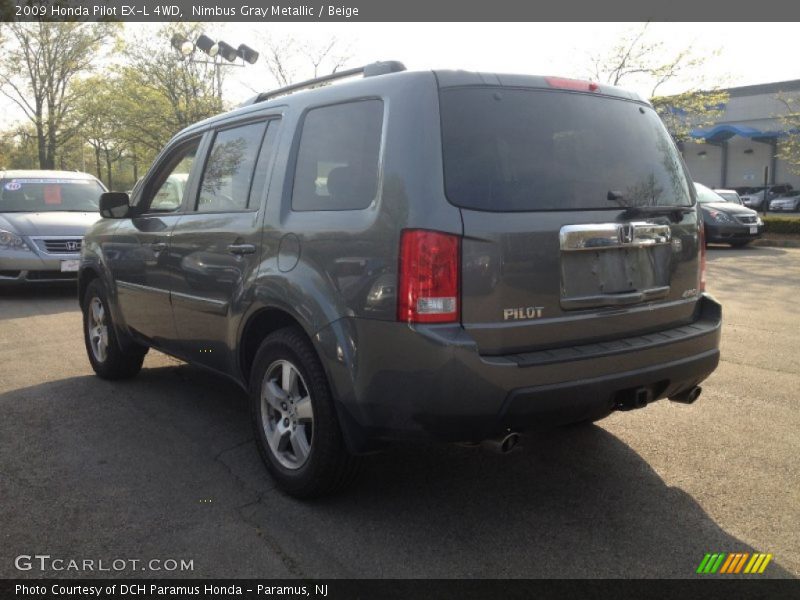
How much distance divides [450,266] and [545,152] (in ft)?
2.34

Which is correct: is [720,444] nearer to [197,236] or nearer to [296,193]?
[296,193]

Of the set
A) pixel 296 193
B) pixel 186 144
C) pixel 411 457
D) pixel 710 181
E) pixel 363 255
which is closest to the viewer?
pixel 363 255

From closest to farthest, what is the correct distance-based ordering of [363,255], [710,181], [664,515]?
[363,255]
[664,515]
[710,181]

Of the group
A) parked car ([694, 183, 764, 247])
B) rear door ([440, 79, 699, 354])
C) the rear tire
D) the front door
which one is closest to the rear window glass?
rear door ([440, 79, 699, 354])

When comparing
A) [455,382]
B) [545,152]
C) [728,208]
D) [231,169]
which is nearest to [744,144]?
[728,208]

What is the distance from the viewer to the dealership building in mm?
44219

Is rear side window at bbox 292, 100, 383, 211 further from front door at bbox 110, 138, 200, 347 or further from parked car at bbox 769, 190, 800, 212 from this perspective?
parked car at bbox 769, 190, 800, 212

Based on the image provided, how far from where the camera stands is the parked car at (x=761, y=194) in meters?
39.6

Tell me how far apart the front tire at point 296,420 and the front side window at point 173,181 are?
5.14 ft

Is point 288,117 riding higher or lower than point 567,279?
higher

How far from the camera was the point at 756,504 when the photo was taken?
3393 mm

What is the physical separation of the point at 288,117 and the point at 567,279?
5.41ft

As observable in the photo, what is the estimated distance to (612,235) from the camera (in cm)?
320
